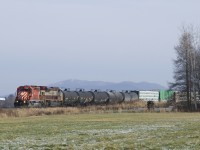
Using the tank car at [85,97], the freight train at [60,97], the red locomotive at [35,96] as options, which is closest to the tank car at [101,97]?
the freight train at [60,97]

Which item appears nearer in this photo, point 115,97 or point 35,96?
point 35,96

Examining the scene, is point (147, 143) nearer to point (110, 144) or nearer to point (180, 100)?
point (110, 144)

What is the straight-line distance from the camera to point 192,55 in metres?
76.7

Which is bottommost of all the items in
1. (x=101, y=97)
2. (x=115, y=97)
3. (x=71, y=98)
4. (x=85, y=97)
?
(x=71, y=98)

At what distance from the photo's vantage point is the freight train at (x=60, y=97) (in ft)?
247

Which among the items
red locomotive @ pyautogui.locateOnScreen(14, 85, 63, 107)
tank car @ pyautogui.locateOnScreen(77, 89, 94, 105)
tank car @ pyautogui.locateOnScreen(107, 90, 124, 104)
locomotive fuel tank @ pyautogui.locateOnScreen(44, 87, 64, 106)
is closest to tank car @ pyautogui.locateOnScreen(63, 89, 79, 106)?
tank car @ pyautogui.locateOnScreen(77, 89, 94, 105)

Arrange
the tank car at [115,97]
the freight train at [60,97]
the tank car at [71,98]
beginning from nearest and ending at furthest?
the freight train at [60,97]
the tank car at [71,98]
the tank car at [115,97]

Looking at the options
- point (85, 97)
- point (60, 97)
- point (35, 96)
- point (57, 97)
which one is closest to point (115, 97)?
point (85, 97)

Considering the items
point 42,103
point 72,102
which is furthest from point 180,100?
point 42,103

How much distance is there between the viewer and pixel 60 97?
264ft

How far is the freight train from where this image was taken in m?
75.3

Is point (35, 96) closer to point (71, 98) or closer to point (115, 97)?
point (71, 98)

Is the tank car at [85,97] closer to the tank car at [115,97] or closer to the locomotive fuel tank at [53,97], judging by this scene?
the locomotive fuel tank at [53,97]

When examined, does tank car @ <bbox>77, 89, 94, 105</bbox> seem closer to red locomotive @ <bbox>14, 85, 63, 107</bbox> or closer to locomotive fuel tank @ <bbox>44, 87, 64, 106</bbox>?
locomotive fuel tank @ <bbox>44, 87, 64, 106</bbox>
